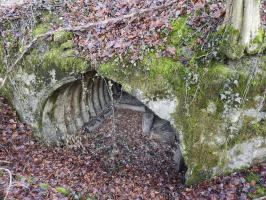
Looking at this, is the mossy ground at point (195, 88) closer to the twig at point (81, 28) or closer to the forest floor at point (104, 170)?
the forest floor at point (104, 170)

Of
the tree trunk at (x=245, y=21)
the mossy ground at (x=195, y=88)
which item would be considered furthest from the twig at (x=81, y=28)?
the tree trunk at (x=245, y=21)

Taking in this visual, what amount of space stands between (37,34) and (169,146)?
4.94 m

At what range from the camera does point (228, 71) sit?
23.2 feet

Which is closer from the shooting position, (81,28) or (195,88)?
(195,88)

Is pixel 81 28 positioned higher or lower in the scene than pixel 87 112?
higher

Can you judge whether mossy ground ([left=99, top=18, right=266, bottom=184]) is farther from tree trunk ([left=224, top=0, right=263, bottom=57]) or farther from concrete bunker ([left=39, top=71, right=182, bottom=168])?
concrete bunker ([left=39, top=71, right=182, bottom=168])

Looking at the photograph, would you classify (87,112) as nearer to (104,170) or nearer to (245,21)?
(104,170)

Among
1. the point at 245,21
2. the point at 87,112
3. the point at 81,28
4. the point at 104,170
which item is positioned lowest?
the point at 104,170

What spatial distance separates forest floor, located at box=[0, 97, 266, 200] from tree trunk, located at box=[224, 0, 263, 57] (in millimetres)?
2861

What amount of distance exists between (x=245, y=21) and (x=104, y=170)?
543 cm

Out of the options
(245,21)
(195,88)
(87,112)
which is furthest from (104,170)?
(245,21)

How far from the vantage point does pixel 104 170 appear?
9.57m

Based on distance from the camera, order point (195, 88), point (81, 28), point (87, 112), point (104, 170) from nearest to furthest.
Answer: point (195, 88)
point (81, 28)
point (104, 170)
point (87, 112)

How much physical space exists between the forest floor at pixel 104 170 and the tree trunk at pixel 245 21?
9.39 ft
